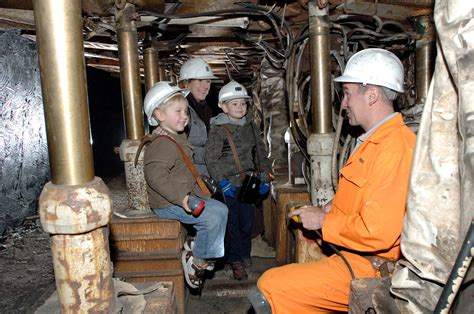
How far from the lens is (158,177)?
3248 mm

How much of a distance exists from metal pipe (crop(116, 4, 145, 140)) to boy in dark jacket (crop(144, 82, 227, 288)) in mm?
303

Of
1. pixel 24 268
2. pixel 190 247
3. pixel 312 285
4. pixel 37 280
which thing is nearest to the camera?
pixel 312 285

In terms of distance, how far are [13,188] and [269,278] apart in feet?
14.2

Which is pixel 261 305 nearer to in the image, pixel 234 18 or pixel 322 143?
Answer: pixel 322 143

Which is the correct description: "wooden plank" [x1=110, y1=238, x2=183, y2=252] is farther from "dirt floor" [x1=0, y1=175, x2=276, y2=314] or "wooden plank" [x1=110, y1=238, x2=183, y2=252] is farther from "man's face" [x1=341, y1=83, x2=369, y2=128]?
"man's face" [x1=341, y1=83, x2=369, y2=128]

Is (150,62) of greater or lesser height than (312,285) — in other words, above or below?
above

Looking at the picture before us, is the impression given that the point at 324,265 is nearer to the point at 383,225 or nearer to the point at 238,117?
the point at 383,225

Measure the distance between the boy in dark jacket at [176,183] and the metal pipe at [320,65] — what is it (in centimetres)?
122

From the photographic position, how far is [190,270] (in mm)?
3594

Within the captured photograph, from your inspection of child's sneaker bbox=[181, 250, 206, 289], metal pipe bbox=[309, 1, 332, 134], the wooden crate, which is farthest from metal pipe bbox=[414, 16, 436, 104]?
the wooden crate

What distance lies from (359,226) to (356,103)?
833 mm

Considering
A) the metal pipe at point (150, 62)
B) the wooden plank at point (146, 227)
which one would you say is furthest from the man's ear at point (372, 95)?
the metal pipe at point (150, 62)

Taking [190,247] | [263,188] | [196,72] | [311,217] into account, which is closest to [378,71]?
[311,217]

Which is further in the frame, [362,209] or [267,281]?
[267,281]
